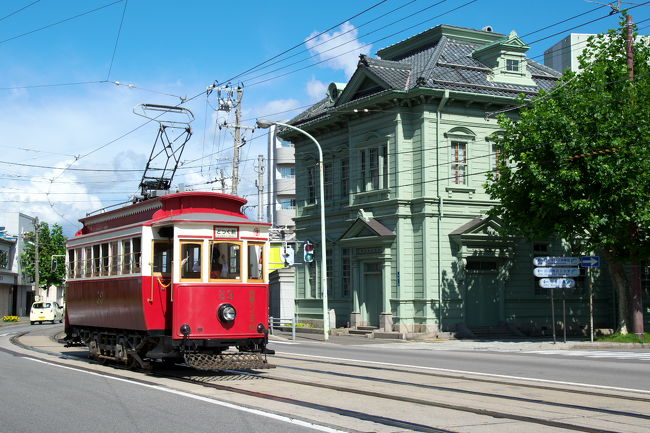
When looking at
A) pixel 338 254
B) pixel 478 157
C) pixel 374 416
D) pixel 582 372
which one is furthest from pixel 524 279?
pixel 374 416

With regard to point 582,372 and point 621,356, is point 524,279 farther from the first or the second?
point 582,372

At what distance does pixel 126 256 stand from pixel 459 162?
63.0 feet

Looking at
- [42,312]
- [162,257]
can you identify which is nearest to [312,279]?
[162,257]

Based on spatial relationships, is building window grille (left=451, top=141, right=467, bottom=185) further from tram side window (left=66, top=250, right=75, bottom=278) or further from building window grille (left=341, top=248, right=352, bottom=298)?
tram side window (left=66, top=250, right=75, bottom=278)

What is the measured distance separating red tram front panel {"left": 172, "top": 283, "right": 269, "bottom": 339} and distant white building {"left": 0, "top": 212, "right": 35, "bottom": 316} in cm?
6320

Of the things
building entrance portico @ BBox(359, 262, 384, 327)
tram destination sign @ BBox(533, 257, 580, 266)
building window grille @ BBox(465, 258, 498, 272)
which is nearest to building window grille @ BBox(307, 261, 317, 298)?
building entrance portico @ BBox(359, 262, 384, 327)

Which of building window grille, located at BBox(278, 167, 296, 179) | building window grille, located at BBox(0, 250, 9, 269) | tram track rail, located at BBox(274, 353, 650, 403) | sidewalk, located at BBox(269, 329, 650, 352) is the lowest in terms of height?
sidewalk, located at BBox(269, 329, 650, 352)

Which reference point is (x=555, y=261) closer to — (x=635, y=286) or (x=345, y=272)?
(x=635, y=286)

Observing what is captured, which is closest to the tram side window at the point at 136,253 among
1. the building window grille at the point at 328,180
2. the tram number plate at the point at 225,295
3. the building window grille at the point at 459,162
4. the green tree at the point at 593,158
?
the tram number plate at the point at 225,295

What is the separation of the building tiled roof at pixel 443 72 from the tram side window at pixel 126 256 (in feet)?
57.8

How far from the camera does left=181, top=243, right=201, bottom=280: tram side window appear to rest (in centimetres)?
1484

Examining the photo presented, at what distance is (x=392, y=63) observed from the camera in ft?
113

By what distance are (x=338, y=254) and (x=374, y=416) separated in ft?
84.7

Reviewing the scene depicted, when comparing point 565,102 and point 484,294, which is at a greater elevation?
point 565,102
